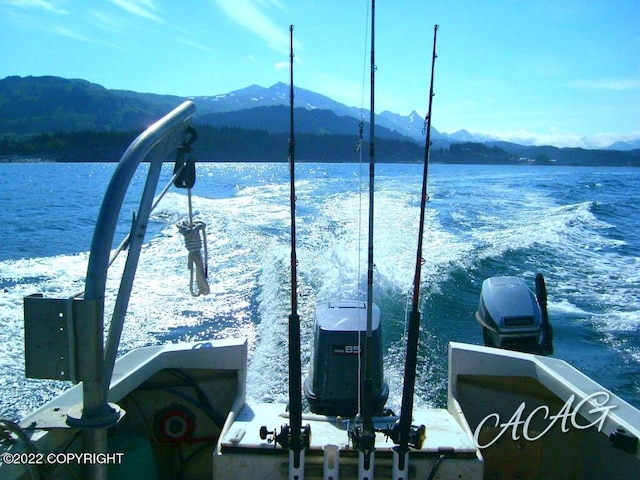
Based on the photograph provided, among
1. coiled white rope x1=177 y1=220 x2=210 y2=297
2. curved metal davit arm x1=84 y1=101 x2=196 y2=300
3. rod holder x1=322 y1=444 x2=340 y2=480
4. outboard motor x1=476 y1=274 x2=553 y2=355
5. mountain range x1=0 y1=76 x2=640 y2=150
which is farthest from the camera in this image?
mountain range x1=0 y1=76 x2=640 y2=150

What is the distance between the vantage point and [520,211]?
70.3 feet

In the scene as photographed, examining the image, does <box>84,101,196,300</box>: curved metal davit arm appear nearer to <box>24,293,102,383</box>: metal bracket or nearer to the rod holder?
<box>24,293,102,383</box>: metal bracket

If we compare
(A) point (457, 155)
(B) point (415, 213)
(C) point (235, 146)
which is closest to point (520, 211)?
(B) point (415, 213)

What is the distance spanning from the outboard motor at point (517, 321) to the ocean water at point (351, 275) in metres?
1.55

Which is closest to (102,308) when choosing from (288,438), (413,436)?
(288,438)

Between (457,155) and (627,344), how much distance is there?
316ft

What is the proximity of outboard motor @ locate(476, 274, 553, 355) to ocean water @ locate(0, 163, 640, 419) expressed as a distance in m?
1.55

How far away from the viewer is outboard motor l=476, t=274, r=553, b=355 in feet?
16.6

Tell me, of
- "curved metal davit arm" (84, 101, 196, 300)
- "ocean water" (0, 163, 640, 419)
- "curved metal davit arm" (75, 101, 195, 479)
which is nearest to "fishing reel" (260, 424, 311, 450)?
"curved metal davit arm" (75, 101, 195, 479)

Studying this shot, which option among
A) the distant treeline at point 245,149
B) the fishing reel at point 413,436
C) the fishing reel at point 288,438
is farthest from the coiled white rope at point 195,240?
the distant treeline at point 245,149

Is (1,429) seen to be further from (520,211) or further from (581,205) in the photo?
(581,205)

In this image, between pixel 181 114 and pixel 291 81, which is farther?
pixel 291 81

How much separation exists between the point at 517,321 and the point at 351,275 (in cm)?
604

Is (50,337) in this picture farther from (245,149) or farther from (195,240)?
(245,149)
